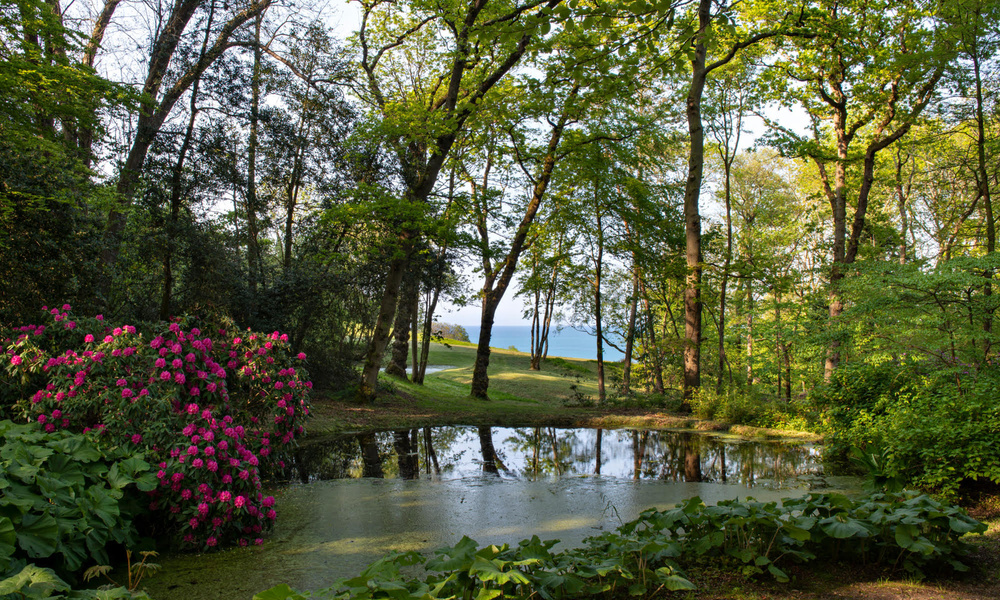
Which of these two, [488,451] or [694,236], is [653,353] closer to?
[694,236]

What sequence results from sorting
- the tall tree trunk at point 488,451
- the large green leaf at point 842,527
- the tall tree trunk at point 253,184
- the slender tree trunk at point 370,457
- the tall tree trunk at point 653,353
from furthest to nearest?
the tall tree trunk at point 653,353 < the tall tree trunk at point 253,184 < the tall tree trunk at point 488,451 < the slender tree trunk at point 370,457 < the large green leaf at point 842,527

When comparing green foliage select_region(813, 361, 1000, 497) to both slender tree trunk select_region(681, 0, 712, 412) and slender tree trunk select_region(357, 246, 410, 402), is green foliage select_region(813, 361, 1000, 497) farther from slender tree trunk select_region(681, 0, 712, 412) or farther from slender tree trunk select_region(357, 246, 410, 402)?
slender tree trunk select_region(357, 246, 410, 402)

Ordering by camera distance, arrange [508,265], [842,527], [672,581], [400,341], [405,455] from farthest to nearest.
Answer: [400,341] < [508,265] < [405,455] < [842,527] < [672,581]

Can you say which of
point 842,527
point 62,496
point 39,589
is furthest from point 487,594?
point 62,496

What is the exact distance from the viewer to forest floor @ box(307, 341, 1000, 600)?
2.64m

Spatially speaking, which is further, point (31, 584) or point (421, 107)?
point (421, 107)

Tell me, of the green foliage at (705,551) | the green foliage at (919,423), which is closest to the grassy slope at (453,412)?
the green foliage at (919,423)

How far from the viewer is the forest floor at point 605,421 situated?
2.64 metres

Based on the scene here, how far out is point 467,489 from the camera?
5215 millimetres

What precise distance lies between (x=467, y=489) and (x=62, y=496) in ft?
10.5

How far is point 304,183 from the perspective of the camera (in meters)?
11.8

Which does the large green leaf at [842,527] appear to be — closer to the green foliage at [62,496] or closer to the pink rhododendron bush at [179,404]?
the pink rhododendron bush at [179,404]

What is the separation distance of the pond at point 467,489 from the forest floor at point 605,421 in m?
0.70

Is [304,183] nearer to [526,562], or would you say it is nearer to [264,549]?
[264,549]
